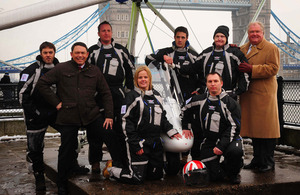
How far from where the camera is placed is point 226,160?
410 centimetres

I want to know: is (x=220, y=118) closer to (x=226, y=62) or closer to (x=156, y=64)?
(x=226, y=62)

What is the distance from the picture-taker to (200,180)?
3.92m

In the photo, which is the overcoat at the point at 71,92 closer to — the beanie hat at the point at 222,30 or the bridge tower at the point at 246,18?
the beanie hat at the point at 222,30

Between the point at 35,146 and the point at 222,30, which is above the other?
the point at 222,30

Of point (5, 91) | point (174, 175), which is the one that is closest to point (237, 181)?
point (174, 175)

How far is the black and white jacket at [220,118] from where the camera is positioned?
404cm

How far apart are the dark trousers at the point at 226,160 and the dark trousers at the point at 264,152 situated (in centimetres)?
74

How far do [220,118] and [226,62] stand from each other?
0.81m

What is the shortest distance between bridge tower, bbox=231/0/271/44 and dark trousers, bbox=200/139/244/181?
181 ft

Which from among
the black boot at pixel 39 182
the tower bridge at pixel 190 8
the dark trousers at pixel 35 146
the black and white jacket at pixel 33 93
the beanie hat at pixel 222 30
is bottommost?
the black boot at pixel 39 182

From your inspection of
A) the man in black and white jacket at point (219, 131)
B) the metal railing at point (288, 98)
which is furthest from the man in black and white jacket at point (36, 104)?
the metal railing at point (288, 98)

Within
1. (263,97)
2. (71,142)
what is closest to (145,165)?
(71,142)

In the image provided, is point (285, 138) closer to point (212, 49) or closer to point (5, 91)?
point (212, 49)

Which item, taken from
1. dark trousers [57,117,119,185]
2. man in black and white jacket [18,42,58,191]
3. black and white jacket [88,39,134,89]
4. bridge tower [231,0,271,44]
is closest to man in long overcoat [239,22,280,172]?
black and white jacket [88,39,134,89]
